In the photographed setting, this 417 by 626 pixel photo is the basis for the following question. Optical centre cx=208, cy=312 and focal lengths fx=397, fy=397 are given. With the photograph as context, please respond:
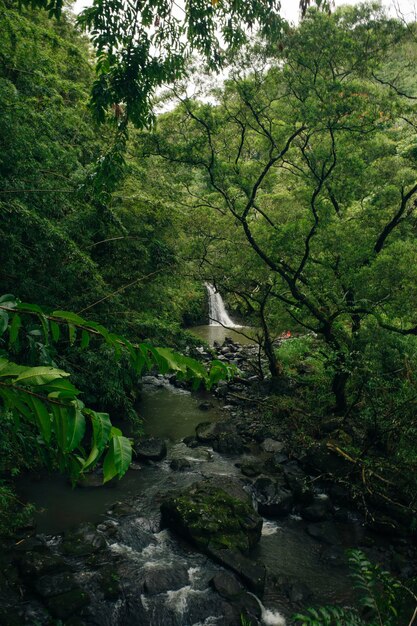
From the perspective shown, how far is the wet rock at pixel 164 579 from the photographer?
673 centimetres

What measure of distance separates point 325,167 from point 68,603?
11.8 m

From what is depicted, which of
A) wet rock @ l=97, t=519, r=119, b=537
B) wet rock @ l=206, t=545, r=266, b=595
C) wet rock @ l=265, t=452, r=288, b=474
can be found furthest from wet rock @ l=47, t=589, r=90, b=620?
wet rock @ l=265, t=452, r=288, b=474

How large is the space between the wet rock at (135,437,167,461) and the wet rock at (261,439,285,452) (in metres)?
2.98

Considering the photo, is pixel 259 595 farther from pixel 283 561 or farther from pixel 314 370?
pixel 314 370

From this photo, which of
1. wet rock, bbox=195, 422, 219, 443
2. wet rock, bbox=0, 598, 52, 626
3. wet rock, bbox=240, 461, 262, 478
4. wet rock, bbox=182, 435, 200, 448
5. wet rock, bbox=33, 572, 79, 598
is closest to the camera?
wet rock, bbox=0, 598, 52, 626

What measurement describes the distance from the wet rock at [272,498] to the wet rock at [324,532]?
703 millimetres

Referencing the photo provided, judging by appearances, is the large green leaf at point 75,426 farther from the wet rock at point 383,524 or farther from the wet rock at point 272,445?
the wet rock at point 272,445

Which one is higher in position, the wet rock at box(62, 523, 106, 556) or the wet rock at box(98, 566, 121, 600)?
the wet rock at box(62, 523, 106, 556)

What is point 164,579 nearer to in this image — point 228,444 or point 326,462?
point 326,462

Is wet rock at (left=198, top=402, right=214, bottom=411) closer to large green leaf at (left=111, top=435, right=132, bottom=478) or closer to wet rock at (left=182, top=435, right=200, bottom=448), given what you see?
wet rock at (left=182, top=435, right=200, bottom=448)

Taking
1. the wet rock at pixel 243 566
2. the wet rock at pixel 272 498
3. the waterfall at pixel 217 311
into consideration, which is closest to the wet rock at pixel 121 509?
the wet rock at pixel 243 566

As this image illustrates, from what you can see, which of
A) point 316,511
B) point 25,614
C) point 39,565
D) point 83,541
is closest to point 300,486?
point 316,511

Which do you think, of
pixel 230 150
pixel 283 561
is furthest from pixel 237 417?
pixel 230 150

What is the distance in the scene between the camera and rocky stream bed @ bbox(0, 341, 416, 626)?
6332mm
